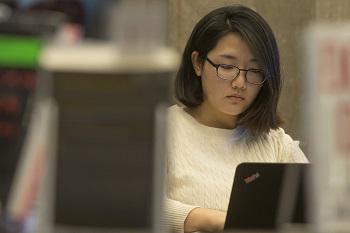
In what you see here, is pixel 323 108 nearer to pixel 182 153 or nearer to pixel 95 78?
pixel 95 78

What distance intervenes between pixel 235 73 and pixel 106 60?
1495mm

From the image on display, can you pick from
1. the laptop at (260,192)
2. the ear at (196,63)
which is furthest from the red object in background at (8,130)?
the ear at (196,63)

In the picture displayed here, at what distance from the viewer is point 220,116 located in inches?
93.7

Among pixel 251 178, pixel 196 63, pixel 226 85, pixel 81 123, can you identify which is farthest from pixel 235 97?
pixel 81 123

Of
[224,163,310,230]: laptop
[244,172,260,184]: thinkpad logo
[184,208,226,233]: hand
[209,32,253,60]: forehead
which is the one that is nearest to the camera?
[224,163,310,230]: laptop

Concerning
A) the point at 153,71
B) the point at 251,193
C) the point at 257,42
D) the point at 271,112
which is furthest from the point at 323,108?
the point at 271,112

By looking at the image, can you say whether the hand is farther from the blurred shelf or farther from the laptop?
the blurred shelf

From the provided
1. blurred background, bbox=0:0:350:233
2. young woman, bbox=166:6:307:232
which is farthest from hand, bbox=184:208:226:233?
blurred background, bbox=0:0:350:233

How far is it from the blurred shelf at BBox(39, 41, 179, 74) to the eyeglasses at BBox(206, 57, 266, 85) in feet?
4.81

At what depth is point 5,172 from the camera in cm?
76

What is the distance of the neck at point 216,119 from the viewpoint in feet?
7.82

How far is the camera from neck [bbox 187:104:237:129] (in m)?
2.38

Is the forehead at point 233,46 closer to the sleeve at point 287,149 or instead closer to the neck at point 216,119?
the neck at point 216,119

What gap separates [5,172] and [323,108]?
0.31 metres
